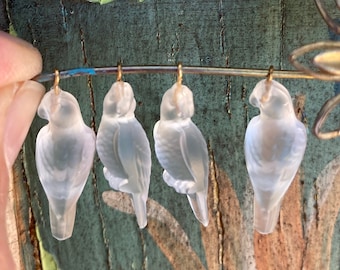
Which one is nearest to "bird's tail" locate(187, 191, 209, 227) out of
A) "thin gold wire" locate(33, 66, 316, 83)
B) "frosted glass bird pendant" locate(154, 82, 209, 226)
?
"frosted glass bird pendant" locate(154, 82, 209, 226)

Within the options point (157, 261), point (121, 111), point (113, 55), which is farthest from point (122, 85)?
point (157, 261)

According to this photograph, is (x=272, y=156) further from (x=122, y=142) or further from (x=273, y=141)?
(x=122, y=142)

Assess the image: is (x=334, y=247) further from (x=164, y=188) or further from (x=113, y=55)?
(x=113, y=55)

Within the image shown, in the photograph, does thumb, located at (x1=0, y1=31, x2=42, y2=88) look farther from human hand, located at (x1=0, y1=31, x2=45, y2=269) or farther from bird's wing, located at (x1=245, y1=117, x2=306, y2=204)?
bird's wing, located at (x1=245, y1=117, x2=306, y2=204)

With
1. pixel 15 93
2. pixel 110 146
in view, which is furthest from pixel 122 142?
pixel 15 93

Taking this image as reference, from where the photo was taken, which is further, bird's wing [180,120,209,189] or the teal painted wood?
the teal painted wood
